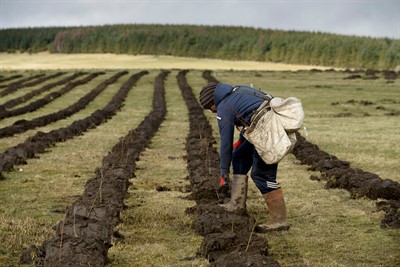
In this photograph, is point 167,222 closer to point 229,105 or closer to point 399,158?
point 229,105

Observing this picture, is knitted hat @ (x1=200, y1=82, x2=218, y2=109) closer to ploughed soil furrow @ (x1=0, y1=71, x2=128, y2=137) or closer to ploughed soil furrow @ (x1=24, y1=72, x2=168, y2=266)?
ploughed soil furrow @ (x1=24, y1=72, x2=168, y2=266)

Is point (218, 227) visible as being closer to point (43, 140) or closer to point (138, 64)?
point (43, 140)

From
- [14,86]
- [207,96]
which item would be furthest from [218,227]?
[14,86]

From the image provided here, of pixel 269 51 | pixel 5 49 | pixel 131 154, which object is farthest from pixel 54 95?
pixel 5 49

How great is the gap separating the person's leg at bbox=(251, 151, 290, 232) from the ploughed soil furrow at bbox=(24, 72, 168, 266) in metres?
1.95

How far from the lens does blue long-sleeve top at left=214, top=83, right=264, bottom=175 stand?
8.85 m

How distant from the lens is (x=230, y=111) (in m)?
8.85

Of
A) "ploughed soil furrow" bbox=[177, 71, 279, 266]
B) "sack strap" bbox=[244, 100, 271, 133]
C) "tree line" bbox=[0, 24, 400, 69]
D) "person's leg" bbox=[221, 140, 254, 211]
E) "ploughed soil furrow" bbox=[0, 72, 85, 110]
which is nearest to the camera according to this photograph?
"ploughed soil furrow" bbox=[177, 71, 279, 266]

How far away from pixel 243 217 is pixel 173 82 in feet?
131

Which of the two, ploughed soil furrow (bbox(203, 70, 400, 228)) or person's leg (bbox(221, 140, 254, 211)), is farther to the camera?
ploughed soil furrow (bbox(203, 70, 400, 228))

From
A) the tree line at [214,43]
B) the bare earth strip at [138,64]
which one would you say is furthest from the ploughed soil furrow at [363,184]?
the tree line at [214,43]

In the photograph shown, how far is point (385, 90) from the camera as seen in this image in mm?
41156

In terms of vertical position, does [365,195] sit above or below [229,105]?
below

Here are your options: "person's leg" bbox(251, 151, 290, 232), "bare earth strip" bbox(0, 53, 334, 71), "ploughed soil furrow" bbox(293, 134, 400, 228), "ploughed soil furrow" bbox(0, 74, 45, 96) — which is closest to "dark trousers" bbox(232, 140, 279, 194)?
"person's leg" bbox(251, 151, 290, 232)
